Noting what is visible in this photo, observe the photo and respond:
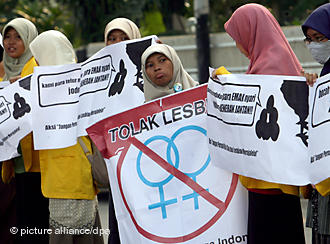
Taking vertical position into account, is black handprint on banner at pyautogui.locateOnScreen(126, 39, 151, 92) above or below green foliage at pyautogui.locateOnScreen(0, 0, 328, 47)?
above

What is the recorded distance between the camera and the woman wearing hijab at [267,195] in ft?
14.3

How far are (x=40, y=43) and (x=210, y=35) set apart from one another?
641cm

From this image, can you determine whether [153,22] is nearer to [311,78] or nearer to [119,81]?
[119,81]

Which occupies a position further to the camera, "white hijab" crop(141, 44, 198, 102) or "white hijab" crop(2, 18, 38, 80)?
"white hijab" crop(2, 18, 38, 80)

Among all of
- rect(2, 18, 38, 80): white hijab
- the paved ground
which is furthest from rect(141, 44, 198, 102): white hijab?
the paved ground

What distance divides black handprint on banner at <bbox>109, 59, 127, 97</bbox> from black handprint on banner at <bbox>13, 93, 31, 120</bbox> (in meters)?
0.70

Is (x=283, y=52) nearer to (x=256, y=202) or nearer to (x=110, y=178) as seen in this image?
(x=256, y=202)

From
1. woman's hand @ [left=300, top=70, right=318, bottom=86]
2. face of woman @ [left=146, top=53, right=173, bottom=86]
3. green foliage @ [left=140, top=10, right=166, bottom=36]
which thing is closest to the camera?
woman's hand @ [left=300, top=70, right=318, bottom=86]

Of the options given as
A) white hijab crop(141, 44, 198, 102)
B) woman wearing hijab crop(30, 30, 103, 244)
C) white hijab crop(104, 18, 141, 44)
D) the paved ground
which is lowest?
the paved ground

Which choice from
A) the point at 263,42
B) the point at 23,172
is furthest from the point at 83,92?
the point at 263,42

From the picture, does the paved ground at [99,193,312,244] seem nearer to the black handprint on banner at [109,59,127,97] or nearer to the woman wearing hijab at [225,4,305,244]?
the black handprint on banner at [109,59,127,97]

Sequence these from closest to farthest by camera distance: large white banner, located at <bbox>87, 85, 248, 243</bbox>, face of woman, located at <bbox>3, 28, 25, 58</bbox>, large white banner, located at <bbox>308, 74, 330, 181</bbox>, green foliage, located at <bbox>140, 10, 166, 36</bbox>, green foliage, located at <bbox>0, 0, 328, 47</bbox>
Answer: large white banner, located at <bbox>308, 74, 330, 181</bbox>, large white banner, located at <bbox>87, 85, 248, 243</bbox>, face of woman, located at <bbox>3, 28, 25, 58</bbox>, green foliage, located at <bbox>0, 0, 328, 47</bbox>, green foliage, located at <bbox>140, 10, 166, 36</bbox>

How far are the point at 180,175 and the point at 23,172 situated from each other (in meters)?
1.63

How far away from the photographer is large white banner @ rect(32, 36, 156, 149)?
5277 mm
